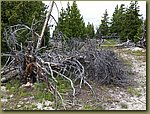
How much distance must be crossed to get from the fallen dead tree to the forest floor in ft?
0.29

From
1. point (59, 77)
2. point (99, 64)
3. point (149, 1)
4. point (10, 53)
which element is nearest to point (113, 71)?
point (99, 64)

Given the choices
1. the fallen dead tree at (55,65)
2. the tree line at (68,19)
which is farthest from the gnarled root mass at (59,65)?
the tree line at (68,19)

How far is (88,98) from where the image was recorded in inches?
119

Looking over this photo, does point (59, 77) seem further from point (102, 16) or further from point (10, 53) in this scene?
point (102, 16)

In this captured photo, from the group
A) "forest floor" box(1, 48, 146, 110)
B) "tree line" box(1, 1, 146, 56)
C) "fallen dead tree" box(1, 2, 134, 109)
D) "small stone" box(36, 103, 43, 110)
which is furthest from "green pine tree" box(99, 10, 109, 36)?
"small stone" box(36, 103, 43, 110)

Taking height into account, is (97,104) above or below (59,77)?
below

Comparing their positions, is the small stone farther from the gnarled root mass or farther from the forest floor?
the gnarled root mass

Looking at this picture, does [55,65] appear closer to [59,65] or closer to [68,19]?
[59,65]

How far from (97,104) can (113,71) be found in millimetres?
660

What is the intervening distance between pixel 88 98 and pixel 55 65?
1.73ft

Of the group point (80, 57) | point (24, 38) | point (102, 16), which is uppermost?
point (102, 16)

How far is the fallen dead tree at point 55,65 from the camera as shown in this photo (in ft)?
10.4

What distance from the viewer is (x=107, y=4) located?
3.10 meters

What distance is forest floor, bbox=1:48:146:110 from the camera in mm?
2834
